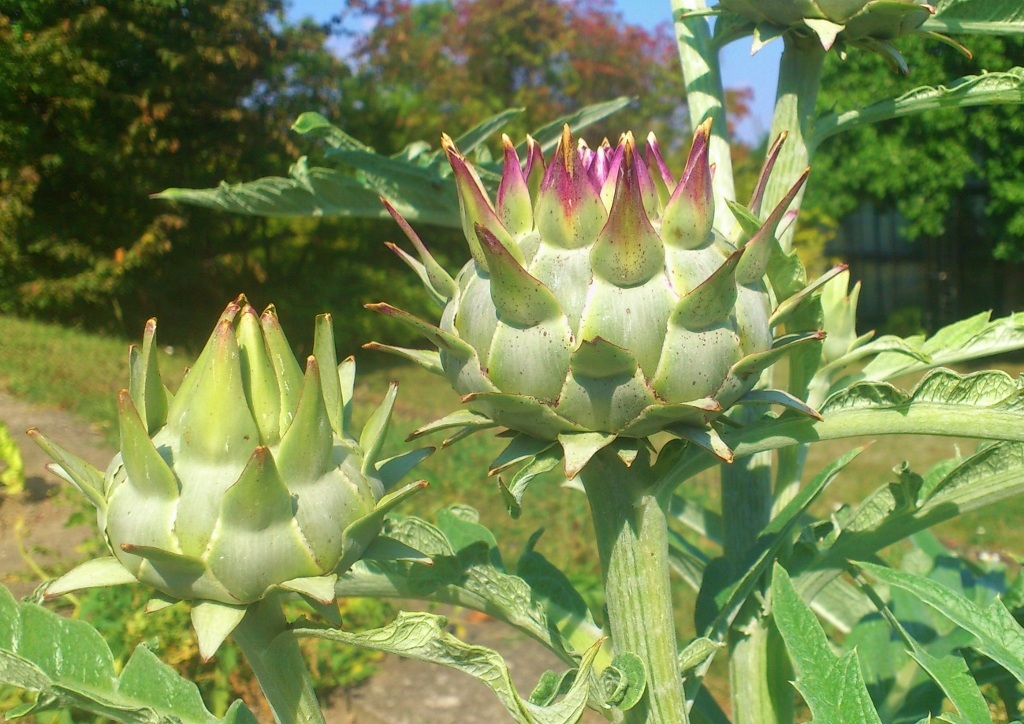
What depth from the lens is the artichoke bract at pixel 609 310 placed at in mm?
683

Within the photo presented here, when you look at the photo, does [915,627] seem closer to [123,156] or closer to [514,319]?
[514,319]

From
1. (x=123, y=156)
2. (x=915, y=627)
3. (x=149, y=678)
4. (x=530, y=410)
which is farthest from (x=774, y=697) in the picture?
(x=123, y=156)

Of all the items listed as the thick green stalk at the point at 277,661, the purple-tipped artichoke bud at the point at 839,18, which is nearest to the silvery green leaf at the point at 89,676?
the thick green stalk at the point at 277,661

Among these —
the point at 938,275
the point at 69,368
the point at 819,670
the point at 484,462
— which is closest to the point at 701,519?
the point at 819,670

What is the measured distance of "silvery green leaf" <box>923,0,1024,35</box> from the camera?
3.07 ft

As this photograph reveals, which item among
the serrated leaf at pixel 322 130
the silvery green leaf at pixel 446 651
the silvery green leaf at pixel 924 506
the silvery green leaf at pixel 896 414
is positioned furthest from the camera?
the serrated leaf at pixel 322 130

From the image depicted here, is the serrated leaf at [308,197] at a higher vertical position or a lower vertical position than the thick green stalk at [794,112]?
lower

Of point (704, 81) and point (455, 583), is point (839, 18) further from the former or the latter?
point (455, 583)

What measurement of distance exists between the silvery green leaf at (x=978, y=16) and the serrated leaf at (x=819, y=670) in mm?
639

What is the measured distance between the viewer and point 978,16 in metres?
0.94

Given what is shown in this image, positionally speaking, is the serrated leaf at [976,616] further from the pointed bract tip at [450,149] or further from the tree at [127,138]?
the tree at [127,138]

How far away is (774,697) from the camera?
1.04 metres

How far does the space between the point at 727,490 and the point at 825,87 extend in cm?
826

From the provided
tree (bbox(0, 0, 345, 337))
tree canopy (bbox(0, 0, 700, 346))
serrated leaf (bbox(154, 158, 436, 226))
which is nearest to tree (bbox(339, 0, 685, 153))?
tree canopy (bbox(0, 0, 700, 346))
